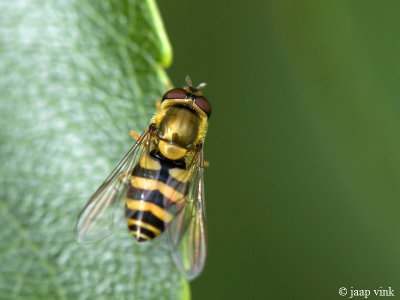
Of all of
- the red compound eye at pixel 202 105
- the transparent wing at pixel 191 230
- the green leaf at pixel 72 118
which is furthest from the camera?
the red compound eye at pixel 202 105

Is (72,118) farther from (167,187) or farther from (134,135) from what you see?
(167,187)

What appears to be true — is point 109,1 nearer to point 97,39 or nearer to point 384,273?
point 97,39

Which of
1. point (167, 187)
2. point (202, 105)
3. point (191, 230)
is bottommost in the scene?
point (191, 230)

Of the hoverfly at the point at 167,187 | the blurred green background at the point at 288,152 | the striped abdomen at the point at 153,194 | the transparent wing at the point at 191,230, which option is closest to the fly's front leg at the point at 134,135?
the hoverfly at the point at 167,187

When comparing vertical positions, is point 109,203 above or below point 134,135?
below

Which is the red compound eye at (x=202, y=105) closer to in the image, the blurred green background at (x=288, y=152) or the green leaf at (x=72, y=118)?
the blurred green background at (x=288, y=152)

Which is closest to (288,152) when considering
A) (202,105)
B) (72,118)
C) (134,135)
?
(202,105)
